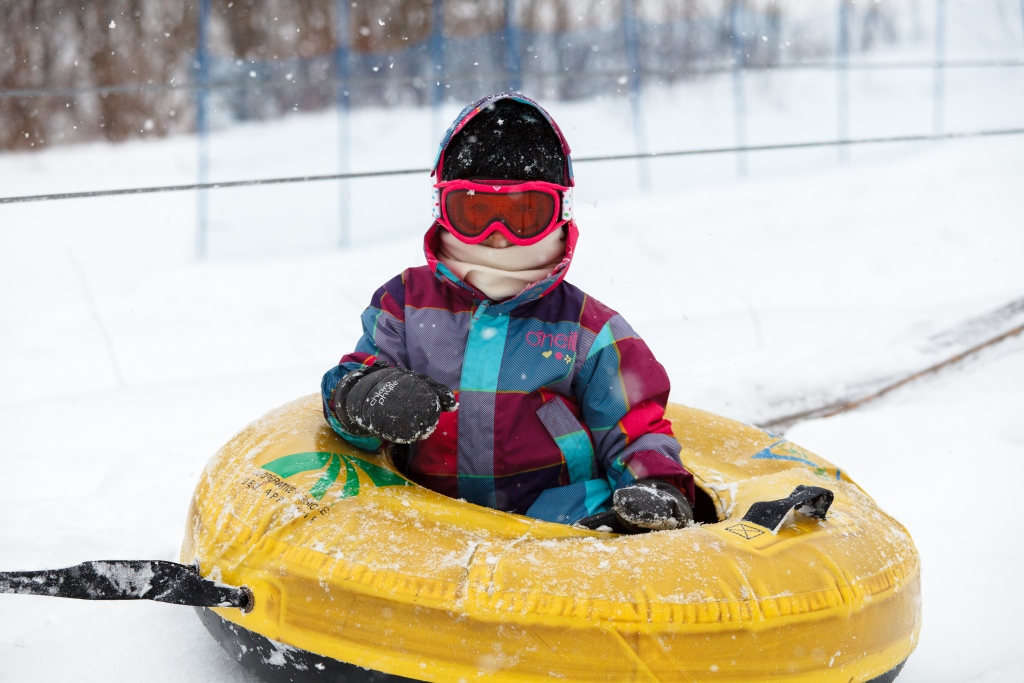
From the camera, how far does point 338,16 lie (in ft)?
25.6

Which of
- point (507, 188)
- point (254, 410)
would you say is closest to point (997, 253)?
point (254, 410)

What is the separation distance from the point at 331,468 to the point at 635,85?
7.58m

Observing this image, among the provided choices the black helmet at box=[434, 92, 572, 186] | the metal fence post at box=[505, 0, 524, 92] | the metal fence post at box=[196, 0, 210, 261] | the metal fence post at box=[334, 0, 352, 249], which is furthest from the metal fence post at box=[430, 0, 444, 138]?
the black helmet at box=[434, 92, 572, 186]

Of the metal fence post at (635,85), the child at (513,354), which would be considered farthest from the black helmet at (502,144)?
the metal fence post at (635,85)

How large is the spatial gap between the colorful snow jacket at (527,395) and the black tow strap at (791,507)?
9.0 inches

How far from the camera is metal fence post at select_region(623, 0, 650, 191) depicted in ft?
27.8

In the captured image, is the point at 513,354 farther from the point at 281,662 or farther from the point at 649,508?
the point at 281,662

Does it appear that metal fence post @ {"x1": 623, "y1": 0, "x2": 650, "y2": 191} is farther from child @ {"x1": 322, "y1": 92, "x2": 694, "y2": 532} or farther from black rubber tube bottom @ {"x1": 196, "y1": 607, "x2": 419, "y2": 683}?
black rubber tube bottom @ {"x1": 196, "y1": 607, "x2": 419, "y2": 683}

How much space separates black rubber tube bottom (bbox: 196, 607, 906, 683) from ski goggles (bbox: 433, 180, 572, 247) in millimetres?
958

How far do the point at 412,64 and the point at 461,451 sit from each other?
20.7ft

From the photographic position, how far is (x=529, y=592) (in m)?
1.47

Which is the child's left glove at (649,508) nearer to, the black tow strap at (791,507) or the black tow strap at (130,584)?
the black tow strap at (791,507)

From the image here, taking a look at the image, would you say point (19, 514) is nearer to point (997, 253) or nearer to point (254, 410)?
point (254, 410)

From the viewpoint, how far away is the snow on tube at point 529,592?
145cm
